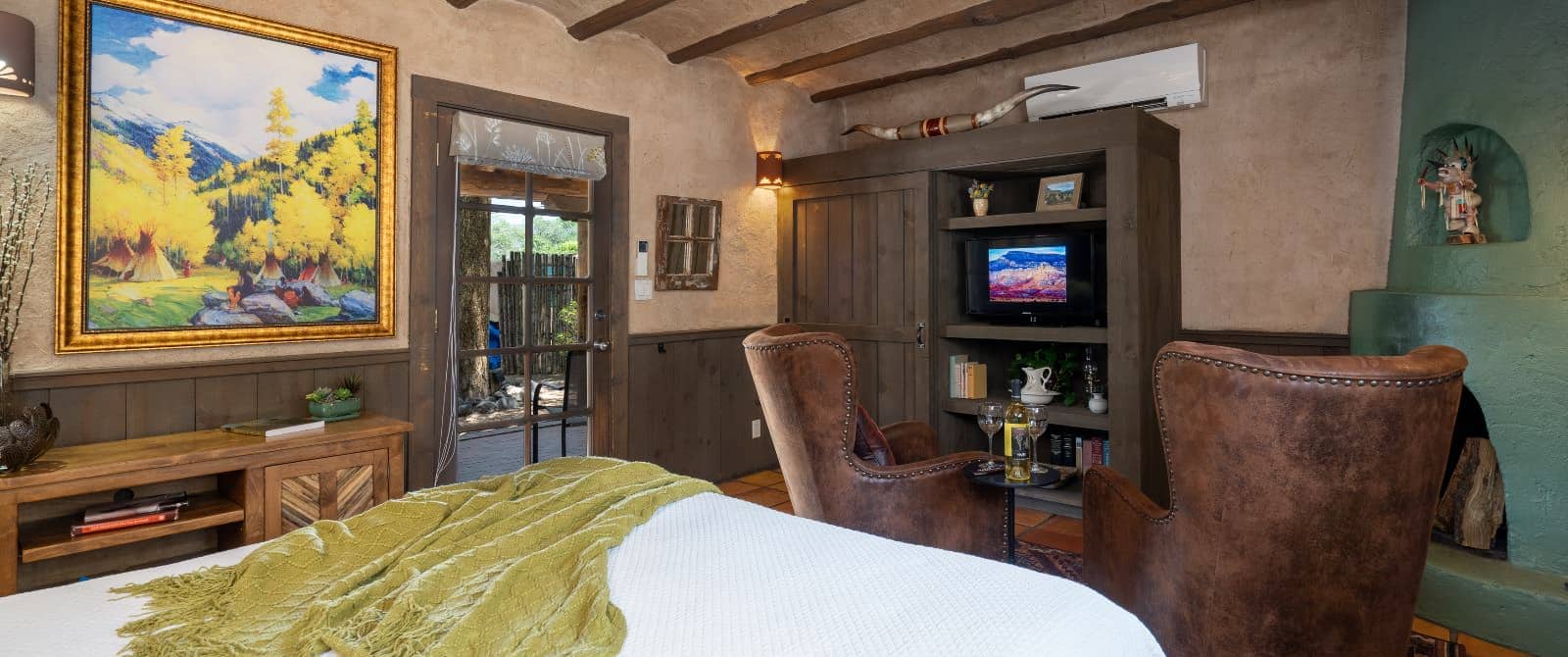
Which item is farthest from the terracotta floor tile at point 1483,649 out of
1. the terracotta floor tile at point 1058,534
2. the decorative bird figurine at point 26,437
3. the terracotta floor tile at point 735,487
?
the decorative bird figurine at point 26,437

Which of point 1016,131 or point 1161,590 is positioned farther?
point 1016,131

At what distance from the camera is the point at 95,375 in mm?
2617

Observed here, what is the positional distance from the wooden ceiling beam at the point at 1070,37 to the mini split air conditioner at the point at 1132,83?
0.16 metres

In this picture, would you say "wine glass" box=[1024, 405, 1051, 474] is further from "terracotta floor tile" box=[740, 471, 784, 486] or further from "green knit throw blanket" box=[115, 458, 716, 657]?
"terracotta floor tile" box=[740, 471, 784, 486]

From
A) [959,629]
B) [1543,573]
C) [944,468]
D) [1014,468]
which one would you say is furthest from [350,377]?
[1543,573]

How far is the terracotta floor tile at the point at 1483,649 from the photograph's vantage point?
96.3 inches

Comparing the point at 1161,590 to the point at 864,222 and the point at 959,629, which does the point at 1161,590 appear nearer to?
the point at 959,629

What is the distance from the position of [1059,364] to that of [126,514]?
4.02m

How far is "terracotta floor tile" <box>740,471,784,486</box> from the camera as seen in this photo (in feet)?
15.3

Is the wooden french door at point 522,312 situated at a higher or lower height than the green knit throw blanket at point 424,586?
higher

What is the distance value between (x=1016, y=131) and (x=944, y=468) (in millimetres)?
2092

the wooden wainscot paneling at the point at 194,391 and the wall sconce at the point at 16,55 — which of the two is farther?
the wooden wainscot paneling at the point at 194,391

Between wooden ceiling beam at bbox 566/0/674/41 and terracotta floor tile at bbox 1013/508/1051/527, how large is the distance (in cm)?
298

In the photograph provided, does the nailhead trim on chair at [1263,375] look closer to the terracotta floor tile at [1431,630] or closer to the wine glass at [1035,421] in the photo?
the wine glass at [1035,421]
